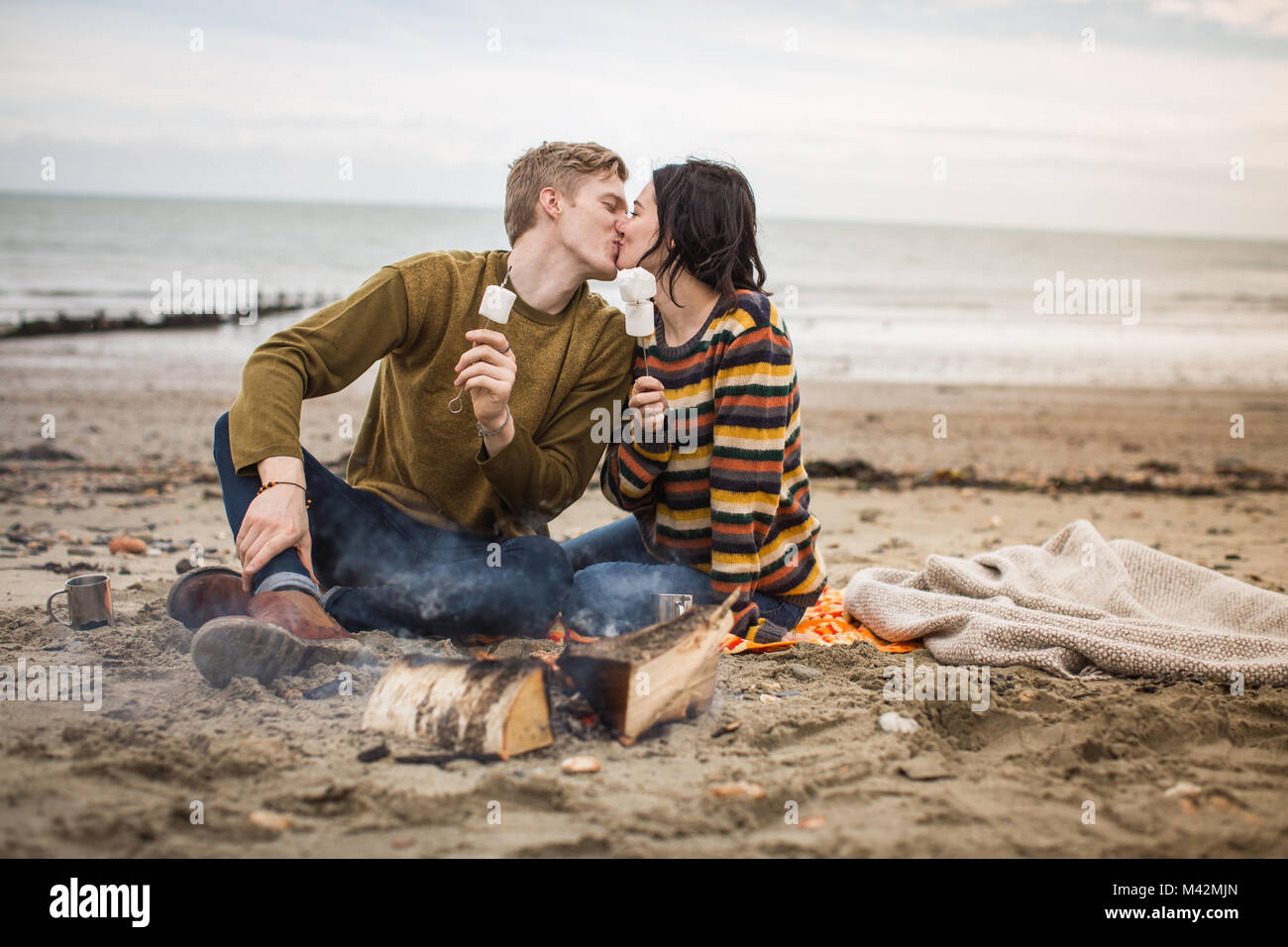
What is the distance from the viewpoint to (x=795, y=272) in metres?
31.5

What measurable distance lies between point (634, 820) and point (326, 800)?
0.70 metres

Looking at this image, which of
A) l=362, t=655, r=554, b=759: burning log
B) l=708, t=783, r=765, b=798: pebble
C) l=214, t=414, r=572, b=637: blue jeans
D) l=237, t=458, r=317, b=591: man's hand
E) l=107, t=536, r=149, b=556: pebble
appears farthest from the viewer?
l=107, t=536, r=149, b=556: pebble

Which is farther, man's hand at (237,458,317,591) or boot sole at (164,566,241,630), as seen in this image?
boot sole at (164,566,241,630)

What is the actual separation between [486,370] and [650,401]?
1.87 ft

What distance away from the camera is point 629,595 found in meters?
3.45

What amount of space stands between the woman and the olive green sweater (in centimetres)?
20

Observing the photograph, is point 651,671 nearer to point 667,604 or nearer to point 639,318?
point 667,604

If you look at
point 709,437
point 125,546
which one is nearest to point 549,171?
point 709,437

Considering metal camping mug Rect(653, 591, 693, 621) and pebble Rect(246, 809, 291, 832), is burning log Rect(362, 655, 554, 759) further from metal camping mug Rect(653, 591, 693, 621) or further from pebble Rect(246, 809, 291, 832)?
metal camping mug Rect(653, 591, 693, 621)

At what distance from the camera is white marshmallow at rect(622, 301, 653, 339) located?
130 inches

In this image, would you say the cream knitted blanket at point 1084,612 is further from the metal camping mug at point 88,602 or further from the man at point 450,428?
the metal camping mug at point 88,602

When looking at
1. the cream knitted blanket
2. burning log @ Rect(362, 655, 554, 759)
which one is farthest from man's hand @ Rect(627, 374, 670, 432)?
the cream knitted blanket
